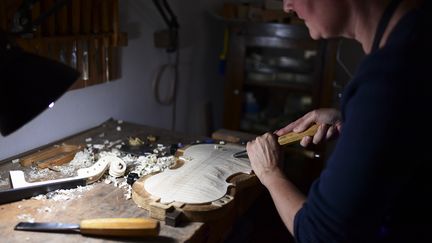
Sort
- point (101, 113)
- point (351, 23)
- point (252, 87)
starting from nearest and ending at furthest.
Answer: point (351, 23) < point (101, 113) < point (252, 87)

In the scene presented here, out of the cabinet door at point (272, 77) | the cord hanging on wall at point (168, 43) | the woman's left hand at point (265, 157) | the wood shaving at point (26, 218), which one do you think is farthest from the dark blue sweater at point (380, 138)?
the cabinet door at point (272, 77)

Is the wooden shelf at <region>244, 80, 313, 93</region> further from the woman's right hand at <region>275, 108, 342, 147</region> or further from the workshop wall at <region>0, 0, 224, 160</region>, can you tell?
the woman's right hand at <region>275, 108, 342, 147</region>

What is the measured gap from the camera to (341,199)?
66 cm

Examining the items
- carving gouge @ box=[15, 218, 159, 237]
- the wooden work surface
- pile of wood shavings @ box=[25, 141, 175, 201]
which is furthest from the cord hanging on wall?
carving gouge @ box=[15, 218, 159, 237]

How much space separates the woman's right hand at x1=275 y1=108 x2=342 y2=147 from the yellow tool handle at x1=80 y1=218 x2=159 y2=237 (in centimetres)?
48

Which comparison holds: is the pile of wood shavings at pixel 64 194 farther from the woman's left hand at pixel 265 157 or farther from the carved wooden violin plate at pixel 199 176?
the woman's left hand at pixel 265 157

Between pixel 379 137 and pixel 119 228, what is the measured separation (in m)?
0.61

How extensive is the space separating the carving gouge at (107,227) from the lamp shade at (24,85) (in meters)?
0.25

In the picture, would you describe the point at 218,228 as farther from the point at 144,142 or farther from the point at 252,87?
the point at 252,87

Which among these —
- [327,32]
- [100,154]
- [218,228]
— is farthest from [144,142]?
[327,32]

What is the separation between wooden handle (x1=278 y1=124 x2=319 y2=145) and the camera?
1.13 metres

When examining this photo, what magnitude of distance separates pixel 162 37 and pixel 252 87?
0.84m

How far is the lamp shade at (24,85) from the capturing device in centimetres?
82

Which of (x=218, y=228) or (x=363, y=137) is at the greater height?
(x=363, y=137)
